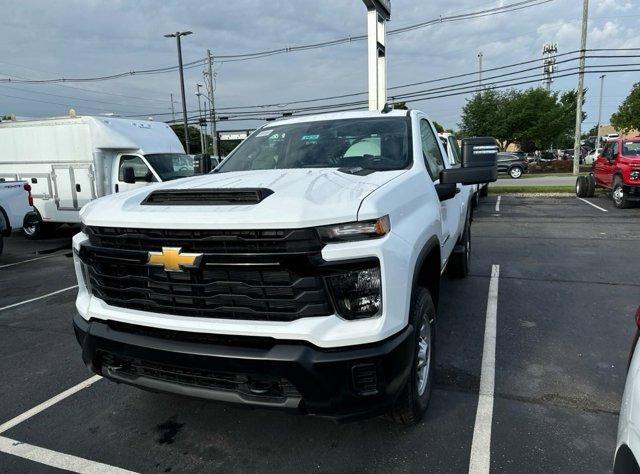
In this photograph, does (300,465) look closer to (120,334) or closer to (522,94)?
(120,334)

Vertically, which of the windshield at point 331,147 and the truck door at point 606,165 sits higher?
the windshield at point 331,147

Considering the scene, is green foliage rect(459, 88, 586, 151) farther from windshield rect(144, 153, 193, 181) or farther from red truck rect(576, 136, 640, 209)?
windshield rect(144, 153, 193, 181)

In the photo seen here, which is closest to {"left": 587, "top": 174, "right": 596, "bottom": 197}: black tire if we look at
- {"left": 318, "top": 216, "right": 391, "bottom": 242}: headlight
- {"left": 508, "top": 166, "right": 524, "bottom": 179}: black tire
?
{"left": 508, "top": 166, "right": 524, "bottom": 179}: black tire

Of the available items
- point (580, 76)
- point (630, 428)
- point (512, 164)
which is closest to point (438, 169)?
point (630, 428)

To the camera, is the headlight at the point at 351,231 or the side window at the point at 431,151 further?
the side window at the point at 431,151

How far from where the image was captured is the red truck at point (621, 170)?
12477 millimetres

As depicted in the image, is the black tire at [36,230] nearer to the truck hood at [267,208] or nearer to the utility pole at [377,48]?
the utility pole at [377,48]

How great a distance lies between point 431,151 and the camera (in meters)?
4.27

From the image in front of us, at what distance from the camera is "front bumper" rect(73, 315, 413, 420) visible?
2.19m

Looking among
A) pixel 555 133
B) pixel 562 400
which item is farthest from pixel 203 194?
pixel 555 133

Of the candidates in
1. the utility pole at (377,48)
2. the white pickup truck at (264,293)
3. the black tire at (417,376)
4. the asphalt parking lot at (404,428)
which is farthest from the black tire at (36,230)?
the black tire at (417,376)

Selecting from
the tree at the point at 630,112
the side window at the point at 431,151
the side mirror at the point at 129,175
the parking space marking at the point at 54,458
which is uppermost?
the tree at the point at 630,112

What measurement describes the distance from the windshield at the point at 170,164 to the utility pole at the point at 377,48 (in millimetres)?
4775

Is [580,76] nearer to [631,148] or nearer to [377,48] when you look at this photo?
[631,148]
